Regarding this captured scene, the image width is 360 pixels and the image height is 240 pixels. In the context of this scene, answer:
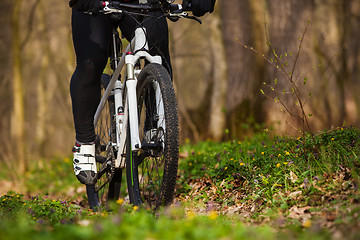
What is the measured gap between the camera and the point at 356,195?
8.05 feet

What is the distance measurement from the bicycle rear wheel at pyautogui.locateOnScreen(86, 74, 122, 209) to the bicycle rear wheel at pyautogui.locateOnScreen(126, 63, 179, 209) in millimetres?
328

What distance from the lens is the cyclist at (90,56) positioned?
3.22 metres

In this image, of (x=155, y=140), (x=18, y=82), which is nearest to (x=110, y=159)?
(x=155, y=140)

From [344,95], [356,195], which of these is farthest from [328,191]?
[344,95]

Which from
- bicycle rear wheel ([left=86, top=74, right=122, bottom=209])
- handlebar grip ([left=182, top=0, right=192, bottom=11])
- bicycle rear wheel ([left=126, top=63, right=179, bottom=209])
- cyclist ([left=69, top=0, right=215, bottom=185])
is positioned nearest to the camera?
bicycle rear wheel ([left=126, top=63, right=179, bottom=209])

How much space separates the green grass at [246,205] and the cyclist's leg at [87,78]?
351mm

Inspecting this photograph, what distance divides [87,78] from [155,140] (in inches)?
29.4

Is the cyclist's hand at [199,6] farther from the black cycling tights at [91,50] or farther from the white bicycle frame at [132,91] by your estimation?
the white bicycle frame at [132,91]

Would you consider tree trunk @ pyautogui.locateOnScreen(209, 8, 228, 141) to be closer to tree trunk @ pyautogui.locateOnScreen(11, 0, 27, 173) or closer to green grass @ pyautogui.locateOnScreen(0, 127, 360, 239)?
green grass @ pyautogui.locateOnScreen(0, 127, 360, 239)

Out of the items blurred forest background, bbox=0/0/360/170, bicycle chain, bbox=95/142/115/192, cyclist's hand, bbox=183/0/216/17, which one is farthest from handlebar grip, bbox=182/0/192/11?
bicycle chain, bbox=95/142/115/192

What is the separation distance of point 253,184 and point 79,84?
59.5 inches

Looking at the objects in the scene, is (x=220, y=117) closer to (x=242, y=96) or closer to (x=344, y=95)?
(x=242, y=96)

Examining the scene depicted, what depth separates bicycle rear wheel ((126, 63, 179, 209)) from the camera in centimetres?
275

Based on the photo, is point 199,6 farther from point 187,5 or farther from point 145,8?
point 145,8
